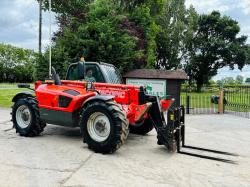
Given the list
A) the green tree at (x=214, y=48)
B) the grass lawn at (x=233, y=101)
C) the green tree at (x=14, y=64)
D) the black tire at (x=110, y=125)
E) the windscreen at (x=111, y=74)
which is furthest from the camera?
the green tree at (x=14, y=64)

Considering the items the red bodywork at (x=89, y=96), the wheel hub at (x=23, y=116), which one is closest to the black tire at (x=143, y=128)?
the red bodywork at (x=89, y=96)

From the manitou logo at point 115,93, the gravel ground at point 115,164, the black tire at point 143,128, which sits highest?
the manitou logo at point 115,93

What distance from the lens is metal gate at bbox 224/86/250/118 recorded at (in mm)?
14055

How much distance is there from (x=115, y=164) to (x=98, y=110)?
4.11 ft

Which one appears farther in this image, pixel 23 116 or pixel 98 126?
pixel 23 116

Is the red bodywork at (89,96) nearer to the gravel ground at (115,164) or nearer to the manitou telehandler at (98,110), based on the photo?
the manitou telehandler at (98,110)

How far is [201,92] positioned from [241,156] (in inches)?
→ 428

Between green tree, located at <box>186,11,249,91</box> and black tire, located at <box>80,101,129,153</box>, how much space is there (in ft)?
125

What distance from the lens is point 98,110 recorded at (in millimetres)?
6281

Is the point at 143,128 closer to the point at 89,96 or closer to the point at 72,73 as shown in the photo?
the point at 89,96

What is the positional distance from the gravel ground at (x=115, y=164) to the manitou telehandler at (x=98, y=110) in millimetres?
326

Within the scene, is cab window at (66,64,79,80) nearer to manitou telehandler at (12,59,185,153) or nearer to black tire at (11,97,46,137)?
manitou telehandler at (12,59,185,153)

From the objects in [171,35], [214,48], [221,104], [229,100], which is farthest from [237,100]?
[214,48]

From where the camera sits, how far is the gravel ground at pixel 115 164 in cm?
467
